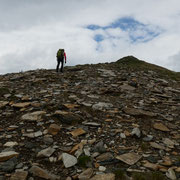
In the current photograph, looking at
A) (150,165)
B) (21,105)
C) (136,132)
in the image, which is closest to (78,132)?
(136,132)

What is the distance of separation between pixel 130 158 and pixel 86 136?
1.71 m

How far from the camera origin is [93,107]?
848cm

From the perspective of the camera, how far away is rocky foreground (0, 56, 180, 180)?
14.5 feet

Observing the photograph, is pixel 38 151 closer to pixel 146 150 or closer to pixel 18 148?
pixel 18 148

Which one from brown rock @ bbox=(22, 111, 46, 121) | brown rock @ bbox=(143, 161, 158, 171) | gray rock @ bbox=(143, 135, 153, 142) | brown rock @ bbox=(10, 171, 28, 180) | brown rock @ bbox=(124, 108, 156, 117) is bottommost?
brown rock @ bbox=(10, 171, 28, 180)

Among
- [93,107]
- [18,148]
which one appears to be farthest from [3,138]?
[93,107]

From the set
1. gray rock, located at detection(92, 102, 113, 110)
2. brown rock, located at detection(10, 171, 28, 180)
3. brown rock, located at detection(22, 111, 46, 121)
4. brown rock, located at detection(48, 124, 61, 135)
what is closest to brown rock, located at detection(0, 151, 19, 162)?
brown rock, located at detection(10, 171, 28, 180)

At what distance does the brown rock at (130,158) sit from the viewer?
15.7 ft

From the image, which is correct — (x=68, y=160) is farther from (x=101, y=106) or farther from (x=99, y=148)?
(x=101, y=106)

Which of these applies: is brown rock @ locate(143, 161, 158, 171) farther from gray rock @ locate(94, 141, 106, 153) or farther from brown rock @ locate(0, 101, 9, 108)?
brown rock @ locate(0, 101, 9, 108)

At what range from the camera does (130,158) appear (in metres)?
4.91

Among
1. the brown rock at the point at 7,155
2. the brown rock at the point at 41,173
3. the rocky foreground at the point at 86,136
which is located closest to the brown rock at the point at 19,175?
the rocky foreground at the point at 86,136

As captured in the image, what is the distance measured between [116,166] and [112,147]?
88cm

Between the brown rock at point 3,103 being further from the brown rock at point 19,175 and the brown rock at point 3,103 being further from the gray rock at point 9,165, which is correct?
the brown rock at point 19,175
